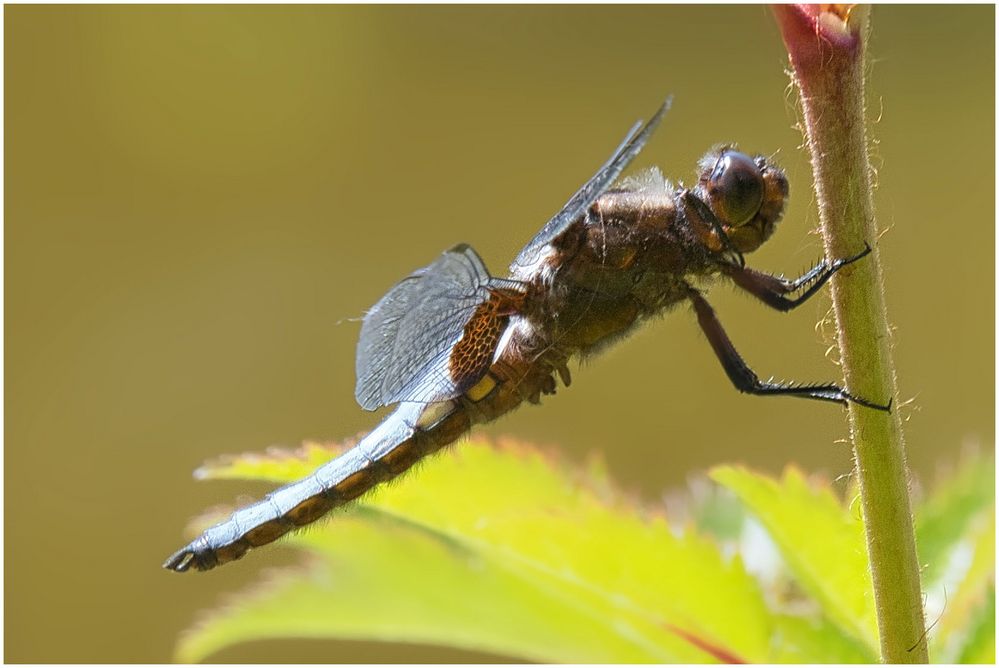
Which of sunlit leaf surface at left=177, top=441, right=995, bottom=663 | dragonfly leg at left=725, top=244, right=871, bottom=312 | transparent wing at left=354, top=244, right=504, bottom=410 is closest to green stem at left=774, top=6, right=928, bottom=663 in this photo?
sunlit leaf surface at left=177, top=441, right=995, bottom=663

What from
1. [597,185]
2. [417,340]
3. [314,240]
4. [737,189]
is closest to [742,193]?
[737,189]

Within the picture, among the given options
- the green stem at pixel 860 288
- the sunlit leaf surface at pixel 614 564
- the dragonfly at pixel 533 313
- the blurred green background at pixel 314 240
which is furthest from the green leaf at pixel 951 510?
the blurred green background at pixel 314 240

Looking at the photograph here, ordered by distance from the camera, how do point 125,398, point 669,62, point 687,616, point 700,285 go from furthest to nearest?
point 669,62, point 125,398, point 700,285, point 687,616

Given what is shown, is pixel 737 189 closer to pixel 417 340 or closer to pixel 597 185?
pixel 597 185

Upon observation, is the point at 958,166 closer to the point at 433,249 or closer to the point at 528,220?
the point at 433,249

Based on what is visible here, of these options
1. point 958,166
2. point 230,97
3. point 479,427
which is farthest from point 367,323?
point 958,166
